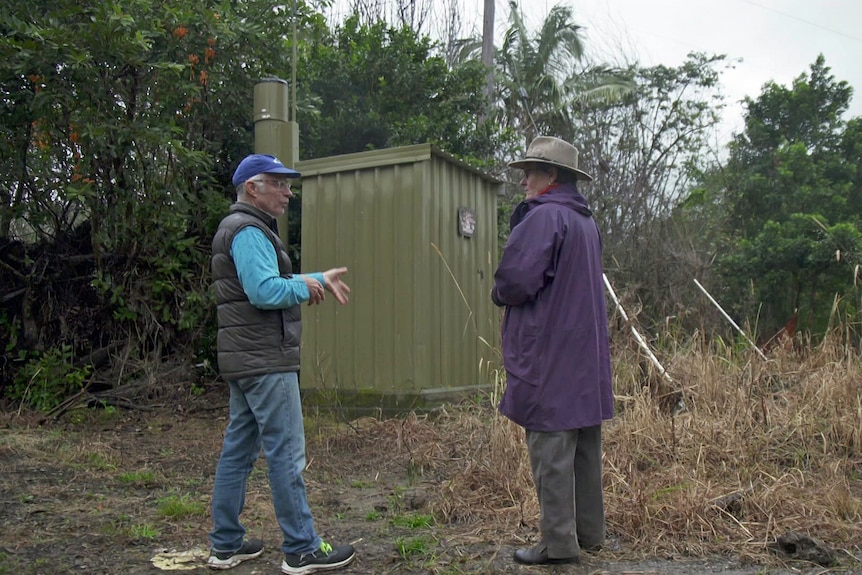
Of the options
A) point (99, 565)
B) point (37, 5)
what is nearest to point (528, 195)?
point (99, 565)

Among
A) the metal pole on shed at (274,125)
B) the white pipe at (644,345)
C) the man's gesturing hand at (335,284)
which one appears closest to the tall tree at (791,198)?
the white pipe at (644,345)

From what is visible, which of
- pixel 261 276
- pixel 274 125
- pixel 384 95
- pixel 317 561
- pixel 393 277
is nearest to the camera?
pixel 261 276

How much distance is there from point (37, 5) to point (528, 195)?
17.2 ft

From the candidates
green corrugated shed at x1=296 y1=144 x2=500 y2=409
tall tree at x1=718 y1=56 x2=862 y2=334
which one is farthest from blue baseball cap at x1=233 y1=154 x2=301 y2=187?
tall tree at x1=718 y1=56 x2=862 y2=334

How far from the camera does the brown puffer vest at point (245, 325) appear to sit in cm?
312

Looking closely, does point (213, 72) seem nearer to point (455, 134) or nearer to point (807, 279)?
point (455, 134)

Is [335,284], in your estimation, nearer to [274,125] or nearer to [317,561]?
[317,561]

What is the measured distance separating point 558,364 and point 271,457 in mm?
1228

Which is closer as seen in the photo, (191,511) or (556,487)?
(556,487)

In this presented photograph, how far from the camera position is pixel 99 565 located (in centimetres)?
337

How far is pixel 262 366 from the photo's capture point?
3109 millimetres

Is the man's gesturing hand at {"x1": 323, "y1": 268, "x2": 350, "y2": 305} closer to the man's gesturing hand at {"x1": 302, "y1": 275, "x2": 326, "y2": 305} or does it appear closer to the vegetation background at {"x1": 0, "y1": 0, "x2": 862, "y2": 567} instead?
the man's gesturing hand at {"x1": 302, "y1": 275, "x2": 326, "y2": 305}

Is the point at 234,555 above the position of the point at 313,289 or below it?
below

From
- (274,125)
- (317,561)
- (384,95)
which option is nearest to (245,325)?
(317,561)
